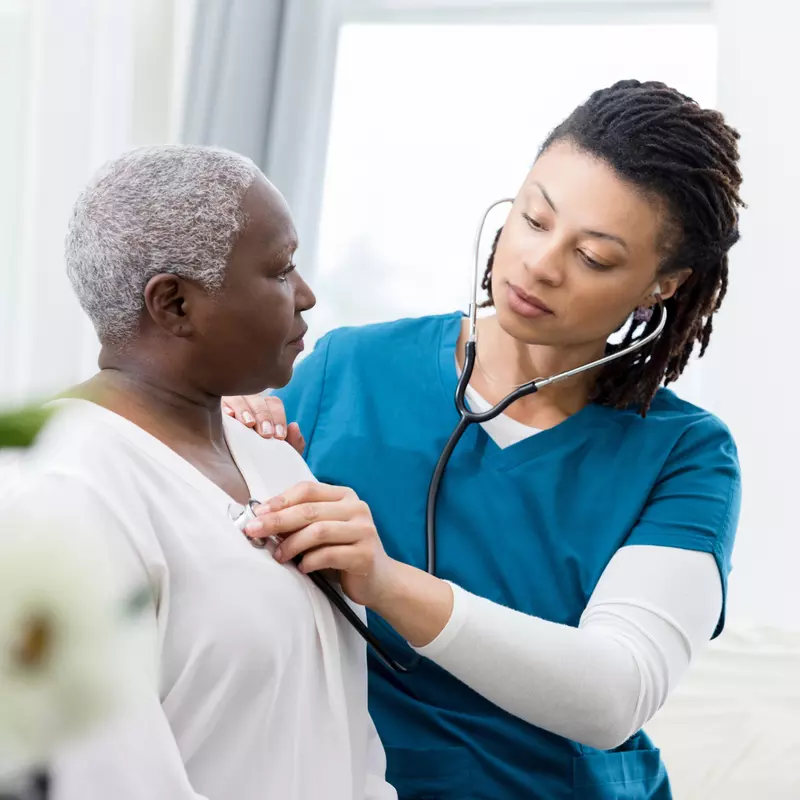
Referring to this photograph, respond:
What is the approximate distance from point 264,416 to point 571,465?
1.39ft

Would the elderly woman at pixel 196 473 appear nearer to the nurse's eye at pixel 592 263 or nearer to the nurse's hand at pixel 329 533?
the nurse's hand at pixel 329 533

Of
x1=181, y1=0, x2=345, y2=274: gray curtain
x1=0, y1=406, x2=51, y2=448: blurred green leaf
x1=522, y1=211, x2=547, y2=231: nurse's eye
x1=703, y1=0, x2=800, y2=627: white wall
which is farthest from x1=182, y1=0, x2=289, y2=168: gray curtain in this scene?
x1=0, y1=406, x2=51, y2=448: blurred green leaf

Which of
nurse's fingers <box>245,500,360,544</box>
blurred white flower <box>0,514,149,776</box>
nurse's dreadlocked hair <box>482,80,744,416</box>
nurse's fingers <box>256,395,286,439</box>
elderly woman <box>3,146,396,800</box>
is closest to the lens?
blurred white flower <box>0,514,149,776</box>

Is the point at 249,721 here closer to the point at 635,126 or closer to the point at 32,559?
the point at 32,559

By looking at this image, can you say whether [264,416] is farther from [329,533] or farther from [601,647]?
[601,647]

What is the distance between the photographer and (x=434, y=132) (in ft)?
8.73

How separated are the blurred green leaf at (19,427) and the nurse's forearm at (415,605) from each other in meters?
0.73

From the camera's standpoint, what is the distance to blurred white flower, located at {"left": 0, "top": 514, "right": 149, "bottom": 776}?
12.6 inches

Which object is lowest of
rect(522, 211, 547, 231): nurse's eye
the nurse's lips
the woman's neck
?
the woman's neck

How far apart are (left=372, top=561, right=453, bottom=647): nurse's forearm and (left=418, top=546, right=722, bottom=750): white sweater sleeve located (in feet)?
0.04

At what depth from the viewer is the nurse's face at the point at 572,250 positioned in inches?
50.6

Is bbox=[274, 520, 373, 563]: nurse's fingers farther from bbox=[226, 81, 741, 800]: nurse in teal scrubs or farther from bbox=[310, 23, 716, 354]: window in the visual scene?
bbox=[310, 23, 716, 354]: window

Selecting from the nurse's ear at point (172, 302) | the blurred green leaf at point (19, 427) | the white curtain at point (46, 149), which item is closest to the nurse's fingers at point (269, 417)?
the nurse's ear at point (172, 302)

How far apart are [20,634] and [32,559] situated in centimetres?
2
